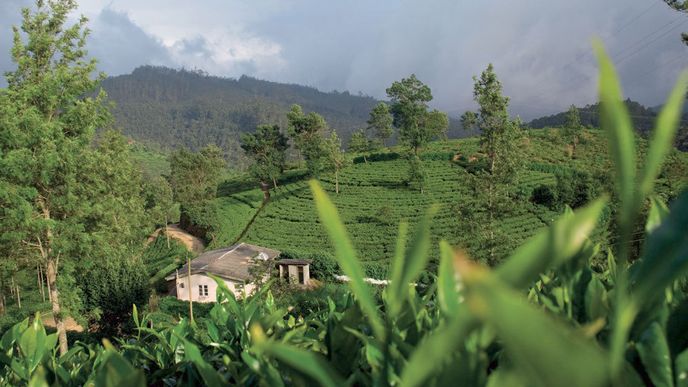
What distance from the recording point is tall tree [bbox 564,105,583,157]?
1747 inches

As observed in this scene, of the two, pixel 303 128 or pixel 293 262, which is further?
pixel 303 128

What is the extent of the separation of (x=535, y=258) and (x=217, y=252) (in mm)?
28846

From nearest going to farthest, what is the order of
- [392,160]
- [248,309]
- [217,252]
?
[248,309] → [217,252] → [392,160]

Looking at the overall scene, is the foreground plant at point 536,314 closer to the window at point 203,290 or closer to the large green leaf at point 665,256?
the large green leaf at point 665,256

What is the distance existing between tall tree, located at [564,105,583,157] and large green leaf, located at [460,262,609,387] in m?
48.7

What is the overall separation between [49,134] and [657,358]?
11.7 m

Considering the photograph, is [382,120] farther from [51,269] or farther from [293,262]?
[51,269]

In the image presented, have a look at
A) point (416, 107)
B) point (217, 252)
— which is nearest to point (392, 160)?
point (416, 107)

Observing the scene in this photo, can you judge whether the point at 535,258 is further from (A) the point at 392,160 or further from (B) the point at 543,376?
(A) the point at 392,160

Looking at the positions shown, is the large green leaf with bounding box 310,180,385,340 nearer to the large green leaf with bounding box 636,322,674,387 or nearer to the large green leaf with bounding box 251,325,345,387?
the large green leaf with bounding box 251,325,345,387

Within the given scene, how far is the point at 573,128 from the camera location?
4509 centimetres

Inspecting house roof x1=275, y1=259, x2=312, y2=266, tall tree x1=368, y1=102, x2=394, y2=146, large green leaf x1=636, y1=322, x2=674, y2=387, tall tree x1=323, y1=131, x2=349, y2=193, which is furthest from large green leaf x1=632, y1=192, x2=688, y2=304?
tall tree x1=368, y1=102, x2=394, y2=146

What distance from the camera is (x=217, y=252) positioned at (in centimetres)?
2792

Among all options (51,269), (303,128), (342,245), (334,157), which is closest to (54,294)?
(51,269)
